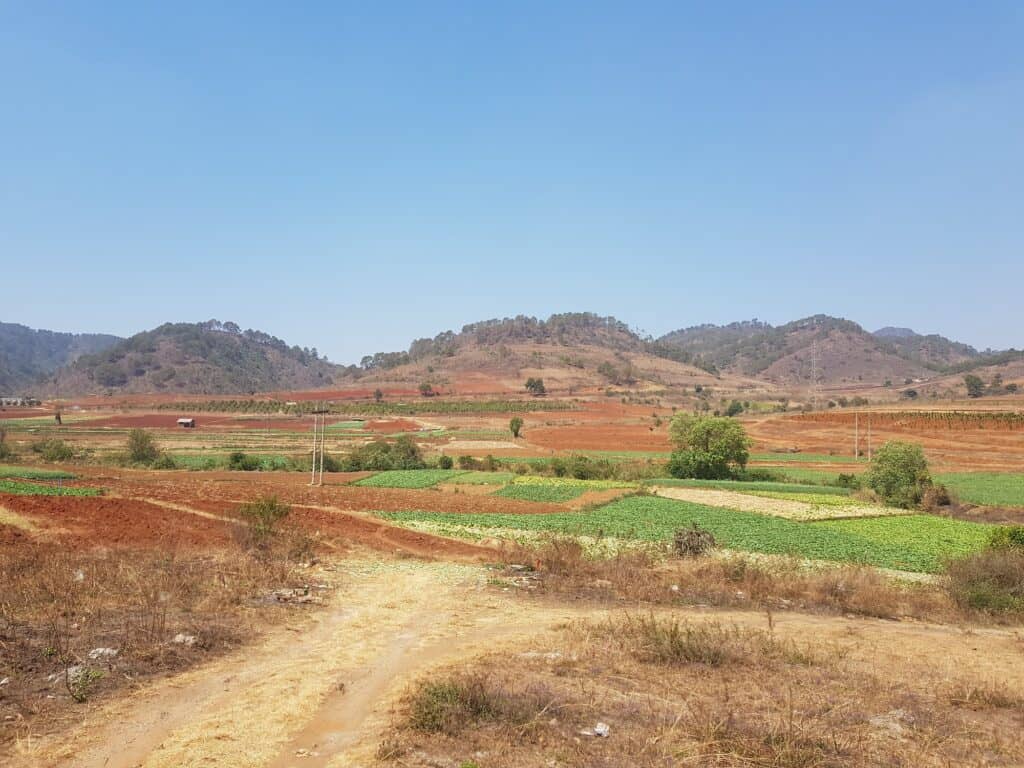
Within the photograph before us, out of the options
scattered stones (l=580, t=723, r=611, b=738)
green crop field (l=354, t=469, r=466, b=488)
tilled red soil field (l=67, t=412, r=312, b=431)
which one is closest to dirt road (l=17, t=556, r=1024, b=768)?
scattered stones (l=580, t=723, r=611, b=738)

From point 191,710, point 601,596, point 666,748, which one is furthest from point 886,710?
point 191,710

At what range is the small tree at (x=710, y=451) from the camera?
187 feet

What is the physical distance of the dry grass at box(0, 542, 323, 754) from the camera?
10.2 m

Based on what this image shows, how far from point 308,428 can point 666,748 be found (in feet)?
349

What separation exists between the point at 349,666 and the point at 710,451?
4863 cm

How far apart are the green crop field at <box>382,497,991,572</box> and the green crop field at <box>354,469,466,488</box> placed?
1527 centimetres

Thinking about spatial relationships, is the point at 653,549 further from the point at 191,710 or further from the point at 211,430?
the point at 211,430

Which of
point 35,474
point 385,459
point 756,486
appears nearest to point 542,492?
Answer: point 756,486

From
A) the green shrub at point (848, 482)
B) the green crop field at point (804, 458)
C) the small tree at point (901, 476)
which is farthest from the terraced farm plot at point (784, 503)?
the green crop field at point (804, 458)

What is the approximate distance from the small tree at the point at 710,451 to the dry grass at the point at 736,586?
115 feet

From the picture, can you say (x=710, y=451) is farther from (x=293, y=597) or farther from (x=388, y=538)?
(x=293, y=597)

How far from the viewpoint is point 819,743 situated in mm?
9086

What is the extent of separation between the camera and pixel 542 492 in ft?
149

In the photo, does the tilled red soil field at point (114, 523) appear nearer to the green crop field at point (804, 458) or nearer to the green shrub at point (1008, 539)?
the green shrub at point (1008, 539)
